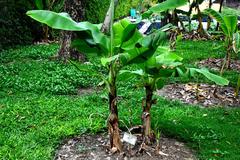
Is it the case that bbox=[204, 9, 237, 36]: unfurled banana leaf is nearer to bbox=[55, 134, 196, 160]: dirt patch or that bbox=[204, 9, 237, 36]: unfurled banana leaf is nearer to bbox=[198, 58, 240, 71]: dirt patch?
bbox=[55, 134, 196, 160]: dirt patch

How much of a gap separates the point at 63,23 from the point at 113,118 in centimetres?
117

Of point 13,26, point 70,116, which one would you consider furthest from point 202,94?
point 13,26

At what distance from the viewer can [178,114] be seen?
20.2 ft

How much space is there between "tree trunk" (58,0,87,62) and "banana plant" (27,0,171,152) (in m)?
5.10

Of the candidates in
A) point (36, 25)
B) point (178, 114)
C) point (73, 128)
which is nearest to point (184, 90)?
point (178, 114)

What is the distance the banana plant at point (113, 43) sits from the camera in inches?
160

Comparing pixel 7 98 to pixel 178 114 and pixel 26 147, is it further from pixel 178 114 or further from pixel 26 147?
pixel 178 114

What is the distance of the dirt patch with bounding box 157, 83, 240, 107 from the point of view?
7.03 meters

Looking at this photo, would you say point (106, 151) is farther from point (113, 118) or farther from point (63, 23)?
point (63, 23)

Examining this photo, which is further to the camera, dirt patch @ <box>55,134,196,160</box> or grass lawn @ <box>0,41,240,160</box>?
grass lawn @ <box>0,41,240,160</box>

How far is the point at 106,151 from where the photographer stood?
15.6 feet

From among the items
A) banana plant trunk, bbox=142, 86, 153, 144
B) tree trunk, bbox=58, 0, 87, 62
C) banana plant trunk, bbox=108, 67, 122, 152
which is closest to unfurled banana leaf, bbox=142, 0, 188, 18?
banana plant trunk, bbox=108, 67, 122, 152

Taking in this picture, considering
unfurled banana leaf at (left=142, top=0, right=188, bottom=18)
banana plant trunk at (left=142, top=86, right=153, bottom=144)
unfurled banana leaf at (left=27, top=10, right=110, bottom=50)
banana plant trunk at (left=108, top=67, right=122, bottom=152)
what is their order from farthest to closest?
banana plant trunk at (left=142, top=86, right=153, bottom=144) < banana plant trunk at (left=108, top=67, right=122, bottom=152) < unfurled banana leaf at (left=142, top=0, right=188, bottom=18) < unfurled banana leaf at (left=27, top=10, right=110, bottom=50)

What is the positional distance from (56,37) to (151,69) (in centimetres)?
1022
